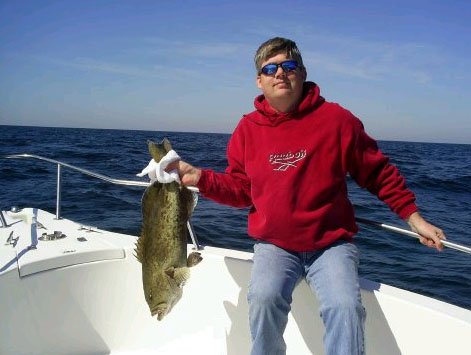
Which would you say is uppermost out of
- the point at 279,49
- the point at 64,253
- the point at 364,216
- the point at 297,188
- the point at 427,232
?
the point at 279,49

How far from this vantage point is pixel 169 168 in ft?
7.30

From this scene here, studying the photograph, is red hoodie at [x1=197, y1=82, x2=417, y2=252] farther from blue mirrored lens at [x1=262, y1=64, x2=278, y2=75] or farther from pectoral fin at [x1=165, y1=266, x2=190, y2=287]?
pectoral fin at [x1=165, y1=266, x2=190, y2=287]

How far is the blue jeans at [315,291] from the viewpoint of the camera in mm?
2107

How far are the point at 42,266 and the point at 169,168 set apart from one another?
1358 millimetres

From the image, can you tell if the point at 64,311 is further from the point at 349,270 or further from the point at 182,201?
the point at 349,270

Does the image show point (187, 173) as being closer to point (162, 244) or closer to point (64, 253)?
point (162, 244)

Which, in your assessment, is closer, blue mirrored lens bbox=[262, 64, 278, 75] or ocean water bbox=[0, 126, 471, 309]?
blue mirrored lens bbox=[262, 64, 278, 75]

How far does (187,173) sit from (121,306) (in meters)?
1.44

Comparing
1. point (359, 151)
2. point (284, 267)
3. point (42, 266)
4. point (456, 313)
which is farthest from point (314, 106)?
point (42, 266)

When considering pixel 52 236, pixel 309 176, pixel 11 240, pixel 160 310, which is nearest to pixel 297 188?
pixel 309 176

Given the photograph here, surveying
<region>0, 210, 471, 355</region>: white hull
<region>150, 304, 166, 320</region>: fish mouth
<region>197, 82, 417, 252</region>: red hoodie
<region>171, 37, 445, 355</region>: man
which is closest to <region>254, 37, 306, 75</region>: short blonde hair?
<region>171, 37, 445, 355</region>: man

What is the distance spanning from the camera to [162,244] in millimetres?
2146

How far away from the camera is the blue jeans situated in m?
2.11

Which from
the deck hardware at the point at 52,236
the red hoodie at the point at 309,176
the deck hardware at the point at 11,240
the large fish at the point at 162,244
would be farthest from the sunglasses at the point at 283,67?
the deck hardware at the point at 11,240
